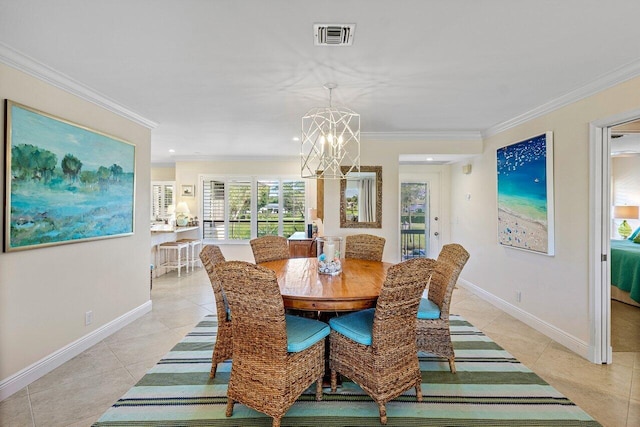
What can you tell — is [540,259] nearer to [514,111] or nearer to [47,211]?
[514,111]

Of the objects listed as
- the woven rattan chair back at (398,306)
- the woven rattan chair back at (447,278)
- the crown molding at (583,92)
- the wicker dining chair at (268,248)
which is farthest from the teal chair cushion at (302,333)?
the crown molding at (583,92)

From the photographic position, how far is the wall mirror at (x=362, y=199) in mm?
4402

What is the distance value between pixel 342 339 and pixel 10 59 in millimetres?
2981

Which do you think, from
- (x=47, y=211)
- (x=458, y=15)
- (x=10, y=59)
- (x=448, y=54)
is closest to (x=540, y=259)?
(x=448, y=54)

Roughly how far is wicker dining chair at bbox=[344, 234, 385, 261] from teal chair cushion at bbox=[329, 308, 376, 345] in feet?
4.06

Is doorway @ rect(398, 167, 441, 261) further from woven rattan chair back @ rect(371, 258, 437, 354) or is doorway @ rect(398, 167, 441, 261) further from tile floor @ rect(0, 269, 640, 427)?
woven rattan chair back @ rect(371, 258, 437, 354)

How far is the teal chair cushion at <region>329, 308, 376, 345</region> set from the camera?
6.53 ft

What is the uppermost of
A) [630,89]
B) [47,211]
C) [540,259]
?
[630,89]

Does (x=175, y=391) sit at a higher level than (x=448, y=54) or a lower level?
lower

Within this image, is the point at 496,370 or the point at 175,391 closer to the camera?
the point at 175,391

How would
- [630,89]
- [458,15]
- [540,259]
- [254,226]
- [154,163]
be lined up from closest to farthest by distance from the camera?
1. [458,15]
2. [630,89]
3. [540,259]
4. [254,226]
5. [154,163]

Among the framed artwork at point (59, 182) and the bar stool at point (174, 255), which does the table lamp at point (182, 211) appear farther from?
the framed artwork at point (59, 182)

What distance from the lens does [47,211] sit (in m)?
2.48

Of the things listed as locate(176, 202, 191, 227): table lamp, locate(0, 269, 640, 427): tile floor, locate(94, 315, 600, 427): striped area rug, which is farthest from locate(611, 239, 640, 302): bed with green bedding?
locate(176, 202, 191, 227): table lamp
